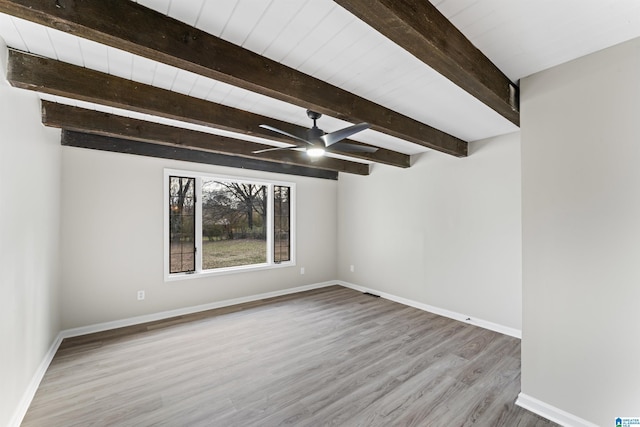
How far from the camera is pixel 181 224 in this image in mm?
4141

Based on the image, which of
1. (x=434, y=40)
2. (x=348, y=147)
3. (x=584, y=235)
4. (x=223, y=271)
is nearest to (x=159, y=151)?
(x=223, y=271)

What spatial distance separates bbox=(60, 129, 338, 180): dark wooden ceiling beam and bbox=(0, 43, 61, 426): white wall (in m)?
0.37

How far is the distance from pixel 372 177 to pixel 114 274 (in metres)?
4.34

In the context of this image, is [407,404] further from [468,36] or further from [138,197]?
[138,197]

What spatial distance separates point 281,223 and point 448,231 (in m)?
2.92

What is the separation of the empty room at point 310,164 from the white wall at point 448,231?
0.04 meters

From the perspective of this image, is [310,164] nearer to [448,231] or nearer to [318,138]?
[318,138]

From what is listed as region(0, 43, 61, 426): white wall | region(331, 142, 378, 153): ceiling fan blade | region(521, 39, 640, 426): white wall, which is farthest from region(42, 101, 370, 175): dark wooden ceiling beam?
region(521, 39, 640, 426): white wall

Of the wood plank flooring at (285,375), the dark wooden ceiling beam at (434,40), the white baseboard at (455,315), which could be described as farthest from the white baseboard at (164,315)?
the dark wooden ceiling beam at (434,40)

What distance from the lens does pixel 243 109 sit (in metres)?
2.76

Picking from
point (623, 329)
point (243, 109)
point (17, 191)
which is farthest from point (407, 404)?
point (17, 191)

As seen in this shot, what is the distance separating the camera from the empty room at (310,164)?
1620 mm

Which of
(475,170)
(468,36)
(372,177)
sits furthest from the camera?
(372,177)

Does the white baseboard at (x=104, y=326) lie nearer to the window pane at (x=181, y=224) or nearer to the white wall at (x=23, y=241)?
the white wall at (x=23, y=241)
